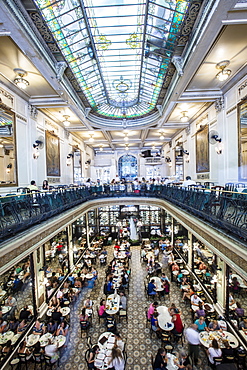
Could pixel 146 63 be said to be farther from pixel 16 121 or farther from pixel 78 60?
pixel 16 121

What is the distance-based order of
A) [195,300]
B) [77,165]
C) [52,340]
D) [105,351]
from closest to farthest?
[105,351], [52,340], [195,300], [77,165]

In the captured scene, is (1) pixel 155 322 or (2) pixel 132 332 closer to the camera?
(1) pixel 155 322

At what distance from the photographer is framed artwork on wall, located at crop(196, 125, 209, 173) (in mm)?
9977

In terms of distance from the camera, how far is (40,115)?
9.65 meters

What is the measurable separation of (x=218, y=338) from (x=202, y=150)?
8578 millimetres

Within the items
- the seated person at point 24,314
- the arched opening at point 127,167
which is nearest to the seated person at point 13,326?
the seated person at point 24,314

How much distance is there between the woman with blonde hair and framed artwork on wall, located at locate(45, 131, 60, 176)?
8579mm

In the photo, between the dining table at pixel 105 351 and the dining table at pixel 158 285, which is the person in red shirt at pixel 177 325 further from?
the dining table at pixel 158 285

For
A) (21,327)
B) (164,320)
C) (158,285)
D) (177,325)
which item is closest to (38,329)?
(21,327)

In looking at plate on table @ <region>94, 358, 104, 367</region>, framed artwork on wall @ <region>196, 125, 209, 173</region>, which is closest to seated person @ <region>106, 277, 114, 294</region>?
plate on table @ <region>94, 358, 104, 367</region>

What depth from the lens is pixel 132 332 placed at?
18.9ft

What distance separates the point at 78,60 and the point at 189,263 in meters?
10.6

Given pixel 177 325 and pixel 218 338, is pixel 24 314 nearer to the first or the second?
pixel 177 325

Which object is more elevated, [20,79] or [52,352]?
[20,79]
